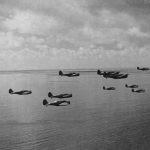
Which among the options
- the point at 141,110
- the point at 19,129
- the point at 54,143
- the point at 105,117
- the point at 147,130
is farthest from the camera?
the point at 141,110

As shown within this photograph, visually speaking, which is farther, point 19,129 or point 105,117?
point 105,117

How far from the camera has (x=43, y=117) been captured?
8550 centimetres

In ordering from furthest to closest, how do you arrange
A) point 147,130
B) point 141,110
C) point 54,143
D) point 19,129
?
1. point 141,110
2. point 19,129
3. point 147,130
4. point 54,143

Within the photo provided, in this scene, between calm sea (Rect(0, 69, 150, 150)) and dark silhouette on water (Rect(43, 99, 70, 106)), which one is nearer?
calm sea (Rect(0, 69, 150, 150))

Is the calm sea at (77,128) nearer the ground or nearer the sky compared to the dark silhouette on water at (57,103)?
nearer the ground

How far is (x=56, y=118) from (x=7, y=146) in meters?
28.4

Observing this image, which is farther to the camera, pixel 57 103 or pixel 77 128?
pixel 57 103

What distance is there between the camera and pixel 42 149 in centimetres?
5419

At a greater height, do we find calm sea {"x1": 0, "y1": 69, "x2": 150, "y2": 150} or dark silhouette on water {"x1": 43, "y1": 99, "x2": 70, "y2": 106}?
dark silhouette on water {"x1": 43, "y1": 99, "x2": 70, "y2": 106}

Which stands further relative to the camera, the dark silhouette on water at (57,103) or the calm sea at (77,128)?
the dark silhouette on water at (57,103)

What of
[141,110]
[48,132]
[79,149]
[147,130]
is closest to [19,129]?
[48,132]

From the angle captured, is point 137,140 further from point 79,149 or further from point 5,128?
point 5,128

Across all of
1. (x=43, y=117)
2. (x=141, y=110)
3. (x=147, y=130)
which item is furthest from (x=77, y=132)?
(x=141, y=110)

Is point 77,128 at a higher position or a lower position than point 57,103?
lower
